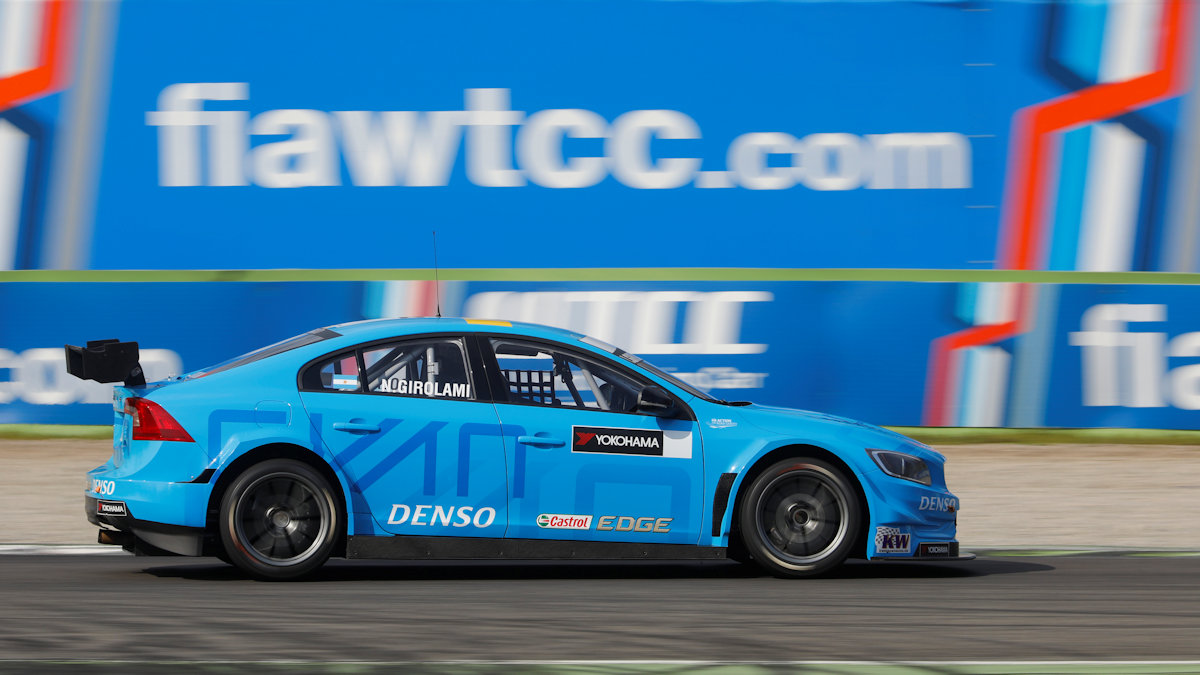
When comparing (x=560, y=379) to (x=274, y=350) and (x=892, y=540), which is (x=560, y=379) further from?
(x=892, y=540)

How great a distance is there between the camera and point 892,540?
699 cm

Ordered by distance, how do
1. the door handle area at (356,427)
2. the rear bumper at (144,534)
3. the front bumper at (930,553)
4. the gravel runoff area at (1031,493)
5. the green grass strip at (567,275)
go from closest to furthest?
1. the rear bumper at (144,534)
2. the door handle area at (356,427)
3. the front bumper at (930,553)
4. the gravel runoff area at (1031,493)
5. the green grass strip at (567,275)

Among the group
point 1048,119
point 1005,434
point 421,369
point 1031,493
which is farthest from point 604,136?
point 421,369

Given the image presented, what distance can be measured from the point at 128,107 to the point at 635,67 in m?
4.45

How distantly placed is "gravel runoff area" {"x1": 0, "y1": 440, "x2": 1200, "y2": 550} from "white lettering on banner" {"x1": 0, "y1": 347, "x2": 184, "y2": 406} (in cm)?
36

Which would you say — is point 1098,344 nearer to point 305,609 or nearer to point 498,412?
point 498,412

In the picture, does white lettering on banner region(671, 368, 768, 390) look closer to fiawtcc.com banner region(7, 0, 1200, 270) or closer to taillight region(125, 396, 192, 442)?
fiawtcc.com banner region(7, 0, 1200, 270)

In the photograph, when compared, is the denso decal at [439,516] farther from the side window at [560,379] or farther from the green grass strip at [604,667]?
the green grass strip at [604,667]

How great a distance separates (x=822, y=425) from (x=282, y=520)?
260cm

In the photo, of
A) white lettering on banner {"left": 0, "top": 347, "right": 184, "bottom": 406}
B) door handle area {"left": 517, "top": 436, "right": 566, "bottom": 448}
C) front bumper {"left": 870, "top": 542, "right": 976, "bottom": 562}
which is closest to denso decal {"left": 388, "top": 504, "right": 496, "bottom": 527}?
door handle area {"left": 517, "top": 436, "right": 566, "bottom": 448}

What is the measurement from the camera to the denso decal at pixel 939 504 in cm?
706

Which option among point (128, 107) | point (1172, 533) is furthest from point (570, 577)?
point (128, 107)

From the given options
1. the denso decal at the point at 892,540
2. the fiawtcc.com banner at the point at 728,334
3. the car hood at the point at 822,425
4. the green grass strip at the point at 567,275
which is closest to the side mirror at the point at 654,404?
the car hood at the point at 822,425

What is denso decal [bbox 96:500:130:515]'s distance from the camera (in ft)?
22.0
